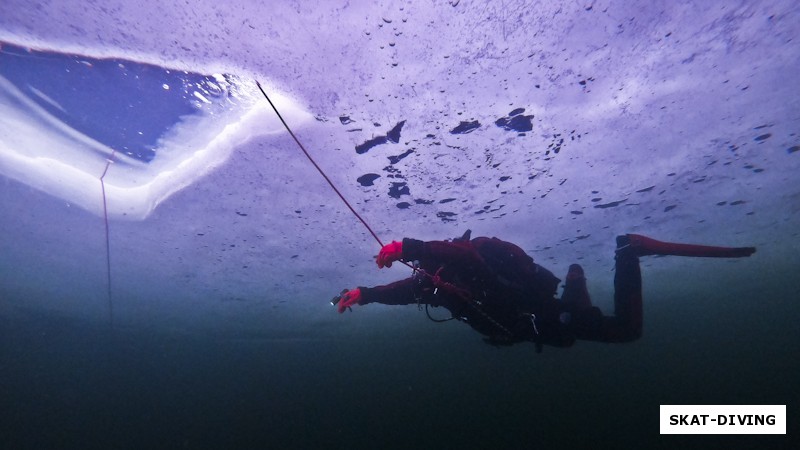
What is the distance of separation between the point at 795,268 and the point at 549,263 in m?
31.5

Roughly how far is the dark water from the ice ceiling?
34.9 feet

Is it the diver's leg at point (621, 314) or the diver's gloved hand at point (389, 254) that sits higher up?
the diver's gloved hand at point (389, 254)

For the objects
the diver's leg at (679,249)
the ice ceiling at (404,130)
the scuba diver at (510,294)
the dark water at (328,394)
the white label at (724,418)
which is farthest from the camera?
the dark water at (328,394)

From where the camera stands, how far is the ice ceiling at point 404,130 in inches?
197

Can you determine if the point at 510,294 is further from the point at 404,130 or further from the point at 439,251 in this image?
the point at 404,130

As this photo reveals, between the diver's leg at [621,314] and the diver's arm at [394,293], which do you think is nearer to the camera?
the diver's arm at [394,293]

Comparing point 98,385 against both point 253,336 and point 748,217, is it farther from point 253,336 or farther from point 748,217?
point 748,217

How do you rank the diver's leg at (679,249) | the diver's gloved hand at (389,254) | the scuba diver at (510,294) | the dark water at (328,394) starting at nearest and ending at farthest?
1. the diver's gloved hand at (389,254)
2. the scuba diver at (510,294)
3. the diver's leg at (679,249)
4. the dark water at (328,394)

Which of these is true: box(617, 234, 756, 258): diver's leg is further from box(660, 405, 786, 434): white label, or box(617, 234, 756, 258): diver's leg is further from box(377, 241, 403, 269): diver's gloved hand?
box(660, 405, 786, 434): white label

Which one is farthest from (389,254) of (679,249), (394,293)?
(679,249)

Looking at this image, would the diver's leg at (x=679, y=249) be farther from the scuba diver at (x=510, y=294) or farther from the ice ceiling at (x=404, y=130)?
the ice ceiling at (x=404, y=130)

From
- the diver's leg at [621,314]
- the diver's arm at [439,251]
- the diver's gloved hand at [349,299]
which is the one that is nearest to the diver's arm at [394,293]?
the diver's gloved hand at [349,299]

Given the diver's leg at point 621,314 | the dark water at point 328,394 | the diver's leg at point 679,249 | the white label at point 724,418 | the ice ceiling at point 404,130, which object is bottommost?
the dark water at point 328,394

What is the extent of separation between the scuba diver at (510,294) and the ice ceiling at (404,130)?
331 cm
